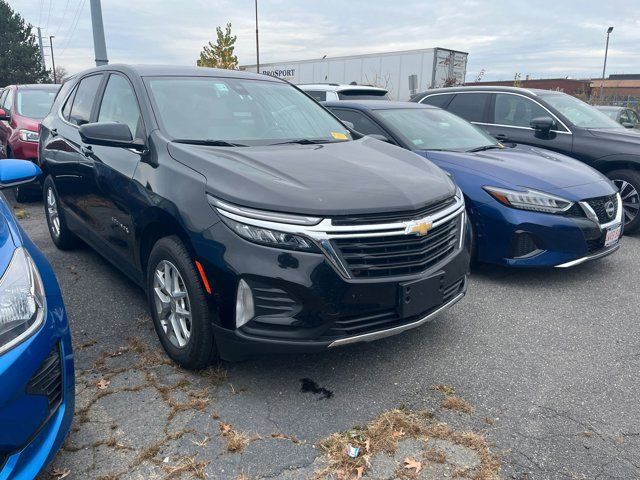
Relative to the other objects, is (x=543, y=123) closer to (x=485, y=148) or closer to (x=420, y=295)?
(x=485, y=148)

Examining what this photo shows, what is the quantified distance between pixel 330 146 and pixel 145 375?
1829 millimetres

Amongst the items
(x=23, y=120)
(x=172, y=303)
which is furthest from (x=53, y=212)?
(x=23, y=120)

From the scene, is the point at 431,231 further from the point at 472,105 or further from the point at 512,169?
the point at 472,105

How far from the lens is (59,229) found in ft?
16.5

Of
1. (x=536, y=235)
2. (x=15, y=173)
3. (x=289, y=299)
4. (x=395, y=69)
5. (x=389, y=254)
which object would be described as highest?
(x=395, y=69)

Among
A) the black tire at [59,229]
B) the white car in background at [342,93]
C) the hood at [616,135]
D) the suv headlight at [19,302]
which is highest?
the white car in background at [342,93]

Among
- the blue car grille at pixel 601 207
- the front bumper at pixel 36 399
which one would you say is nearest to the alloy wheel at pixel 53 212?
the front bumper at pixel 36 399

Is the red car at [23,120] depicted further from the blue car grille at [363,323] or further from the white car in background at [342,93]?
the blue car grille at [363,323]

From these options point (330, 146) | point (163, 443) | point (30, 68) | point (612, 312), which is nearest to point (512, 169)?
point (612, 312)

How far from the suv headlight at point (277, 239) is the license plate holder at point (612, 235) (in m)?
3.15

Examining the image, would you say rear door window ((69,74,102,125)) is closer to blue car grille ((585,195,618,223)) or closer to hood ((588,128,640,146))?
blue car grille ((585,195,618,223))

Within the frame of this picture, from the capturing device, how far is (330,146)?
11.5 ft

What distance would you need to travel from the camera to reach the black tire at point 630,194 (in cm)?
596

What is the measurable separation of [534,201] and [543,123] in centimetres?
262
